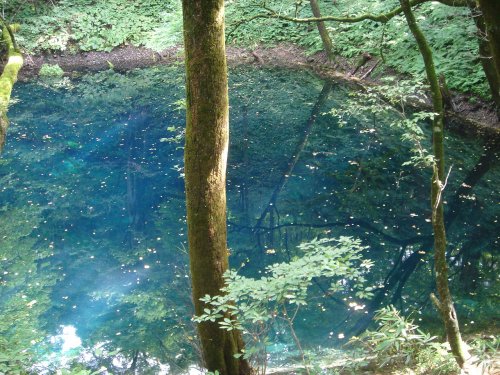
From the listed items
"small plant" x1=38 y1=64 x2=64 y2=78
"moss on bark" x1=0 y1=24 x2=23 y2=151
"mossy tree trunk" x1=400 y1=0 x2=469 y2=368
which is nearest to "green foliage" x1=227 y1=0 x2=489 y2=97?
"moss on bark" x1=0 y1=24 x2=23 y2=151

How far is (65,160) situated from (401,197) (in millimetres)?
7459

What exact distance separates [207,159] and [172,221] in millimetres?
5139

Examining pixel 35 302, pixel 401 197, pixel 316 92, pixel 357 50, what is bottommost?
pixel 35 302

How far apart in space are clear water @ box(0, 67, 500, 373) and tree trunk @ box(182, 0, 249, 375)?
1.36 m

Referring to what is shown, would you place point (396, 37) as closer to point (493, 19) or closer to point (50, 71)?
point (50, 71)

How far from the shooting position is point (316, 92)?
1559 centimetres

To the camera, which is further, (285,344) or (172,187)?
(172,187)

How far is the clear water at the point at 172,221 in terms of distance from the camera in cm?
579

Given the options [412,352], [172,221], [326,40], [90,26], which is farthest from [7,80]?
[90,26]

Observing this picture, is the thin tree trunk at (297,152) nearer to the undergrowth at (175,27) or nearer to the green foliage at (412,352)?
the undergrowth at (175,27)

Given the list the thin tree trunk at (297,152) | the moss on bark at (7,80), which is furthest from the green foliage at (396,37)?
the moss on bark at (7,80)

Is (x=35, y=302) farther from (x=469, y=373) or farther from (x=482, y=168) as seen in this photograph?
(x=482, y=168)

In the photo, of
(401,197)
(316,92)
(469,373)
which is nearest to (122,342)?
(469,373)

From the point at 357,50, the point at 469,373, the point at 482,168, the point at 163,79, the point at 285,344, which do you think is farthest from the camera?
the point at 163,79
